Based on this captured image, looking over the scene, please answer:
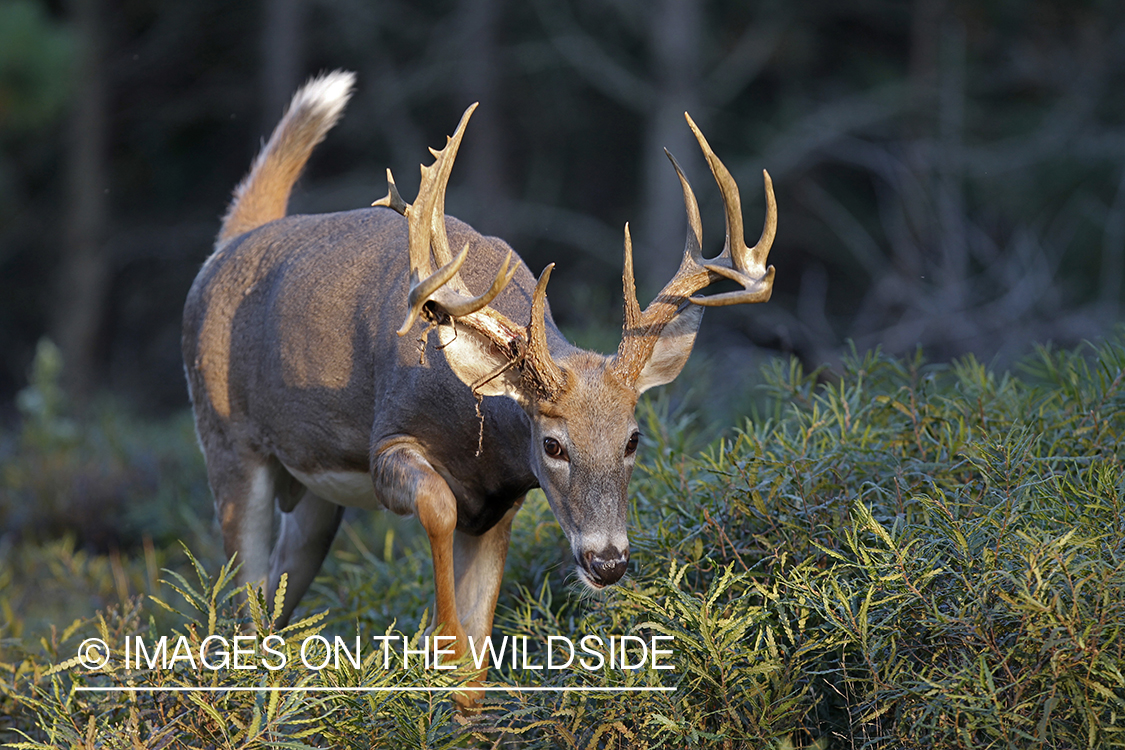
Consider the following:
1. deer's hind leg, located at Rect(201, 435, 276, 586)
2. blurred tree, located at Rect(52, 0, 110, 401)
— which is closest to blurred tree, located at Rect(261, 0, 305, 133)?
blurred tree, located at Rect(52, 0, 110, 401)

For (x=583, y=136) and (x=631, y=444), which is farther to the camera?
(x=583, y=136)

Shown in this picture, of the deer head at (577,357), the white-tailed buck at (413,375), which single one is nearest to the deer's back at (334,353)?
the white-tailed buck at (413,375)

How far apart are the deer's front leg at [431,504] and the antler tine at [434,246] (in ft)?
1.73

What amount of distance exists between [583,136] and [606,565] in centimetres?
1736

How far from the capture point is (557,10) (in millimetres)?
17266

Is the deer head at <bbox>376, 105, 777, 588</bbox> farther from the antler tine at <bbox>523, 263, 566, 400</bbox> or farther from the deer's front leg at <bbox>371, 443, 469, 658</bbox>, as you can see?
the deer's front leg at <bbox>371, 443, 469, 658</bbox>

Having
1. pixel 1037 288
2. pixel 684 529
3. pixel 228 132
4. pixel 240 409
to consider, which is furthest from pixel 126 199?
pixel 684 529

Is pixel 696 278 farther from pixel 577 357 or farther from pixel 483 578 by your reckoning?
pixel 483 578

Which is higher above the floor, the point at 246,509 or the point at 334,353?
the point at 334,353

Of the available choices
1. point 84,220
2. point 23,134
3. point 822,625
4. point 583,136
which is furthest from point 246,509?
point 583,136

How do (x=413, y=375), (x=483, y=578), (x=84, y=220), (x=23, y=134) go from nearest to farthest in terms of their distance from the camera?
(x=413, y=375) < (x=483, y=578) < (x=23, y=134) < (x=84, y=220)

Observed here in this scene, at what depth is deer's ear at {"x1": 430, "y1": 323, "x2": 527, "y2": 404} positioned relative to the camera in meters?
3.65

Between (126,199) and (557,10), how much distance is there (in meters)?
7.87

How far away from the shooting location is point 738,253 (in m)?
3.80
